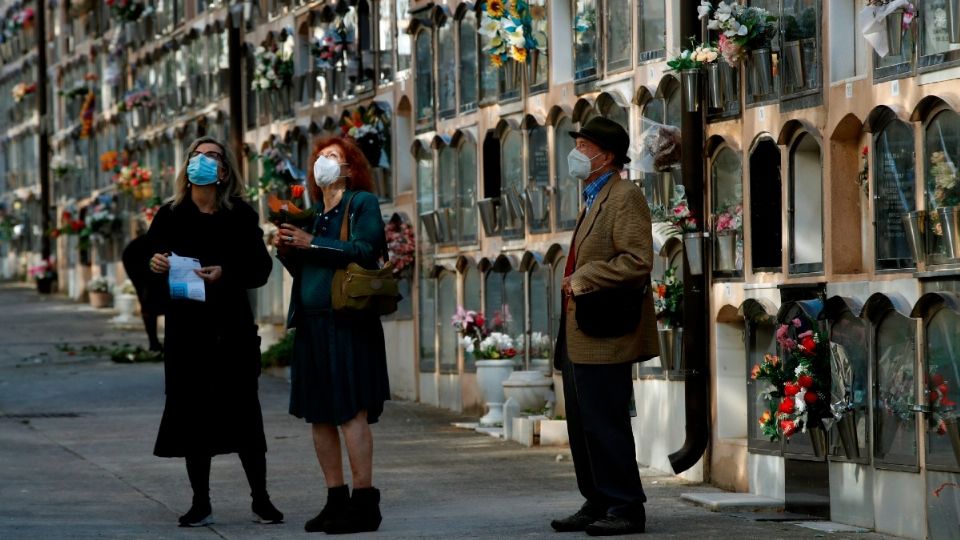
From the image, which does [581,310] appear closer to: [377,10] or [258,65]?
[377,10]

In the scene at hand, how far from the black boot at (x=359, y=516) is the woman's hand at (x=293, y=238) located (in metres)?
1.25

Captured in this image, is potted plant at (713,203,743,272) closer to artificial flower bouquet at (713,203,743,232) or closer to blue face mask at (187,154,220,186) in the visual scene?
artificial flower bouquet at (713,203,743,232)

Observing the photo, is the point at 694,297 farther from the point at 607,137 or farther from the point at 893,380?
the point at 607,137

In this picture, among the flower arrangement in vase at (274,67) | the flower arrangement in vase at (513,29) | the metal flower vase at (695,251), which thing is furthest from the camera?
A: the flower arrangement in vase at (274,67)

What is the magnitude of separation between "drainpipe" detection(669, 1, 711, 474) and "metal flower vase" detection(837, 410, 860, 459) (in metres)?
2.44

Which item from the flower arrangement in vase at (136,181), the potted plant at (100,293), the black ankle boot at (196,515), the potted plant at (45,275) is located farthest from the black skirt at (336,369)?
the potted plant at (45,275)

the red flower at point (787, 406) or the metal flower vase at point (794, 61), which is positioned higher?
the metal flower vase at point (794, 61)

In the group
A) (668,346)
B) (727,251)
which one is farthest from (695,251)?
(668,346)

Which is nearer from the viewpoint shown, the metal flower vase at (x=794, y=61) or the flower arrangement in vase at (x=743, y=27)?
the metal flower vase at (x=794, y=61)

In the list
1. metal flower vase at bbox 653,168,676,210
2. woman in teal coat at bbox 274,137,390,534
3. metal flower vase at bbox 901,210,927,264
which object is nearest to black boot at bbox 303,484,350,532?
woman in teal coat at bbox 274,137,390,534

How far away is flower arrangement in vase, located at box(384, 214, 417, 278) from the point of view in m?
22.4

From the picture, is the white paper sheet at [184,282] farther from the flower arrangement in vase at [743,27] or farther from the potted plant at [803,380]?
the flower arrangement in vase at [743,27]

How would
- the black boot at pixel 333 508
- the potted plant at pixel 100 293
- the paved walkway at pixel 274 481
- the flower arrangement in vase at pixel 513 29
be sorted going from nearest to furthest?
the black boot at pixel 333 508 < the paved walkway at pixel 274 481 < the flower arrangement in vase at pixel 513 29 < the potted plant at pixel 100 293

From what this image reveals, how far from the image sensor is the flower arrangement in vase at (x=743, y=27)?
41.5ft
